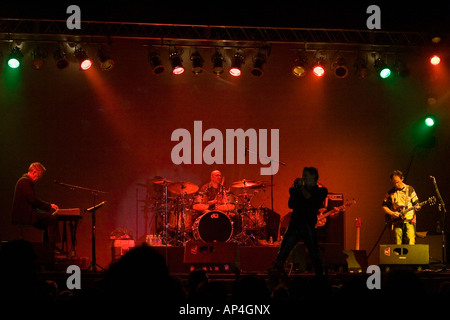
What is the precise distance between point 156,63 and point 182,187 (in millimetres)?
2605

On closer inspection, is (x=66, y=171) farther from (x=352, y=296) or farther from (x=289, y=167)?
(x=352, y=296)

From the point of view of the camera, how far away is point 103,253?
1204cm

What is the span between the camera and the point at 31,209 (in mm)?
9562

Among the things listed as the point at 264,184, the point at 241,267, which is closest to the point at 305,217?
the point at 241,267

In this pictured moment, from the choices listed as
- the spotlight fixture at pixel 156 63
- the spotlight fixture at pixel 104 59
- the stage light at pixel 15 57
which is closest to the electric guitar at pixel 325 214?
the spotlight fixture at pixel 156 63

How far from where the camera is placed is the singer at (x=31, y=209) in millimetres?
9477

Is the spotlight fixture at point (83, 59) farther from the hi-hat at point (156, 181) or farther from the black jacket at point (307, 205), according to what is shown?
the black jacket at point (307, 205)

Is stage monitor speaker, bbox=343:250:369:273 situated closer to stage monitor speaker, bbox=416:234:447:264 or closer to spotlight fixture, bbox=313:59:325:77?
stage monitor speaker, bbox=416:234:447:264

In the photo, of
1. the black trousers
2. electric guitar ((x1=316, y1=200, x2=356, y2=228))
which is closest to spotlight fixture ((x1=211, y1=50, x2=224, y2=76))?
electric guitar ((x1=316, y1=200, x2=356, y2=228))

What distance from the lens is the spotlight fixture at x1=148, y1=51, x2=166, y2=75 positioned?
1127cm

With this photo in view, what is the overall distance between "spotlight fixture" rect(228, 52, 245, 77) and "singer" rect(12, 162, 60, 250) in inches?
173

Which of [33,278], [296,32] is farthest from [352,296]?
[296,32]

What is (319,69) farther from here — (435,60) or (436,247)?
(436,247)

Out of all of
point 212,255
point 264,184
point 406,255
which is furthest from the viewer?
point 264,184
